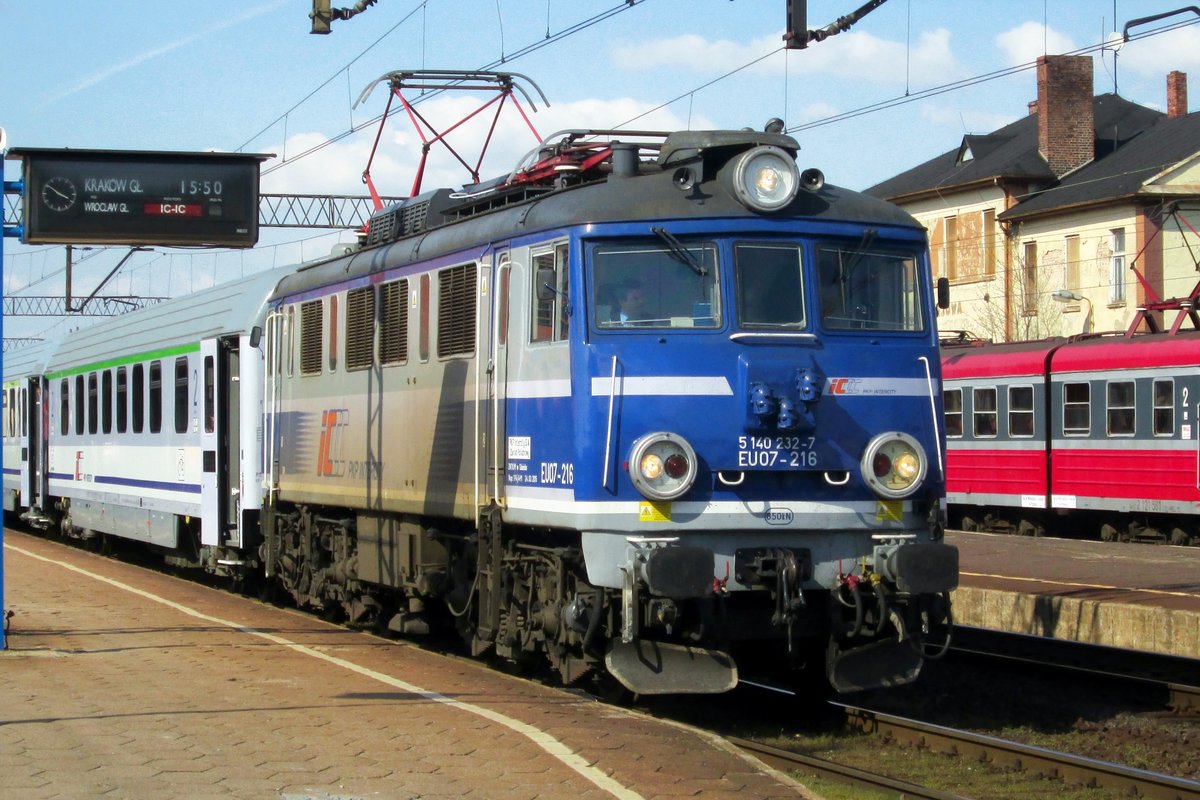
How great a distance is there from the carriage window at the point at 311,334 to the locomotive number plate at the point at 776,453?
21.3 feet

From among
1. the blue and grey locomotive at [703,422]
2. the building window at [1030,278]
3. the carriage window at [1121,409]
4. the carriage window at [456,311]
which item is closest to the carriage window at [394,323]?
the carriage window at [456,311]

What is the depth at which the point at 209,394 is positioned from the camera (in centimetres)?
2031

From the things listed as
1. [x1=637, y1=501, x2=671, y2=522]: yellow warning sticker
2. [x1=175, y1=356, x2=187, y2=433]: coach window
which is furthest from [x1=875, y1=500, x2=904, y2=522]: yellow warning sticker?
[x1=175, y1=356, x2=187, y2=433]: coach window

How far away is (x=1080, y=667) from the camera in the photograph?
14273mm

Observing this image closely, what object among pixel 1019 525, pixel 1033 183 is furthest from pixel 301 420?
pixel 1033 183

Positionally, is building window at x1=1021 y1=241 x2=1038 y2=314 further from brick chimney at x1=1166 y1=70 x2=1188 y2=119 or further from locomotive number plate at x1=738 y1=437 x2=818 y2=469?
locomotive number plate at x1=738 y1=437 x2=818 y2=469

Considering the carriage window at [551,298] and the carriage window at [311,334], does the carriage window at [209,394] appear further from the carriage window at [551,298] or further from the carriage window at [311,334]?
the carriage window at [551,298]

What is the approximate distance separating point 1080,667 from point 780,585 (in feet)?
16.2

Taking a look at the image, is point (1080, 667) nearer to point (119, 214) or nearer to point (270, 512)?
point (270, 512)

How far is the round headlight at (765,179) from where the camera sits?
10.9m

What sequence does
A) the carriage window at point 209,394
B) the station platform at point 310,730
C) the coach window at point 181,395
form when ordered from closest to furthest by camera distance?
1. the station platform at point 310,730
2. the carriage window at point 209,394
3. the coach window at point 181,395

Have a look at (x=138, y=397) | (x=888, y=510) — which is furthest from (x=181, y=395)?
(x=888, y=510)

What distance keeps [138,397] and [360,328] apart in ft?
32.8

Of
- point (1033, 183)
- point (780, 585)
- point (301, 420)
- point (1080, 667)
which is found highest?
point (1033, 183)
